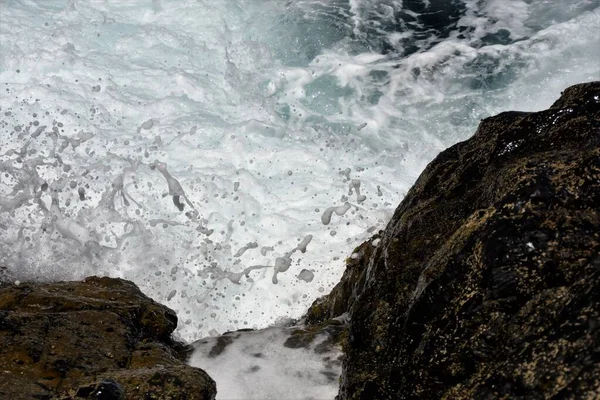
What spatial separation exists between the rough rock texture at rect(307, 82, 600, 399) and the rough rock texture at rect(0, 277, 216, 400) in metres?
1.19

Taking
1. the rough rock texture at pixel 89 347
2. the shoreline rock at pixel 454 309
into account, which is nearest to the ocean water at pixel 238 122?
the rough rock texture at pixel 89 347

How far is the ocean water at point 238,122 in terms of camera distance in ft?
24.8

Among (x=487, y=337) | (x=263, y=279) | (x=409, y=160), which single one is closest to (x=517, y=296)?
(x=487, y=337)

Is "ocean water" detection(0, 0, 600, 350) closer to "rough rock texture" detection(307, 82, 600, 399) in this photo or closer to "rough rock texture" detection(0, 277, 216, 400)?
"rough rock texture" detection(0, 277, 216, 400)

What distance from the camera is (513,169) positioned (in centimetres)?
296

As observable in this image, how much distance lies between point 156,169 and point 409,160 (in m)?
4.22

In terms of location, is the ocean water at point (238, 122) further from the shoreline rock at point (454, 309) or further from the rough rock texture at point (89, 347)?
the shoreline rock at point (454, 309)

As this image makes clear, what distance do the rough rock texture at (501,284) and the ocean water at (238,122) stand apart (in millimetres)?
3985

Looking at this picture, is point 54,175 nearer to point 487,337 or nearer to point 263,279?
point 263,279

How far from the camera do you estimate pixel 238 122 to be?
10.2 m

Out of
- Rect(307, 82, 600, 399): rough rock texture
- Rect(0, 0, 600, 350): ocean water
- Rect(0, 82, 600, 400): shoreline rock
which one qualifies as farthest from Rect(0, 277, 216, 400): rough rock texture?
Rect(0, 0, 600, 350): ocean water

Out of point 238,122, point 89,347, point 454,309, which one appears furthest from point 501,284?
point 238,122

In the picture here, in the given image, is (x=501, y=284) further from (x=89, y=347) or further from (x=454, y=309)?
(x=89, y=347)

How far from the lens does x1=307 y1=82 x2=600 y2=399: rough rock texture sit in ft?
7.19
